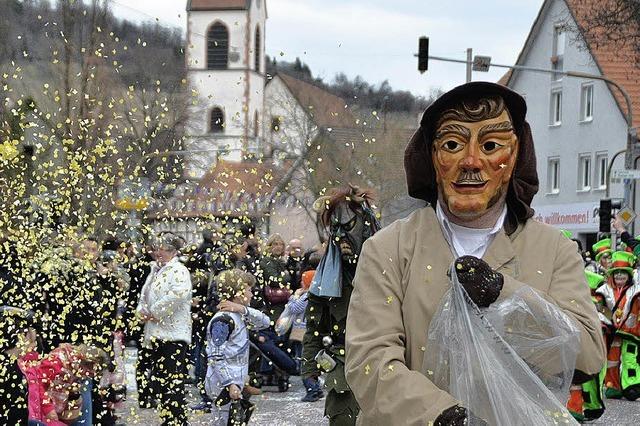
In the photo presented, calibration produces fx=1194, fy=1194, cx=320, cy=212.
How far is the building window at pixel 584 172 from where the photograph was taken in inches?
1592

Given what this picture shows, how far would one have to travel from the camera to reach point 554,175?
4288 cm

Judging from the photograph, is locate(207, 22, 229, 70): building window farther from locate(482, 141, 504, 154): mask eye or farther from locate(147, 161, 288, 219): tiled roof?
locate(482, 141, 504, 154): mask eye

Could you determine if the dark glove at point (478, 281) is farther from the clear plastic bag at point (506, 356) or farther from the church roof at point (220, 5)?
the church roof at point (220, 5)

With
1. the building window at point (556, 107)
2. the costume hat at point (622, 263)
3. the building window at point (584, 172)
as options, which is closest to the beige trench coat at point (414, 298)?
the costume hat at point (622, 263)

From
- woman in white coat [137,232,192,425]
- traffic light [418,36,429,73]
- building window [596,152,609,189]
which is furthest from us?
building window [596,152,609,189]

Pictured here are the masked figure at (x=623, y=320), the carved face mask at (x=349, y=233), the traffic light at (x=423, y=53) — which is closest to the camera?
the carved face mask at (x=349, y=233)

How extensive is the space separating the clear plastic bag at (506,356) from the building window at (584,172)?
38047 mm

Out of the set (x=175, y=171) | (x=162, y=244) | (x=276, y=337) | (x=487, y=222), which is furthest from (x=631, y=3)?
(x=487, y=222)

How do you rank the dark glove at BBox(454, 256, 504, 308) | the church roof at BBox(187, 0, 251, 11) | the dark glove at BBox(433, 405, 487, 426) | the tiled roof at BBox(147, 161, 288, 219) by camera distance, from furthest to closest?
the church roof at BBox(187, 0, 251, 11) → the tiled roof at BBox(147, 161, 288, 219) → the dark glove at BBox(454, 256, 504, 308) → the dark glove at BBox(433, 405, 487, 426)

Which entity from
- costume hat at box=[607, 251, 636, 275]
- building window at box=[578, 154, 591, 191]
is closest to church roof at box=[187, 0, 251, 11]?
building window at box=[578, 154, 591, 191]

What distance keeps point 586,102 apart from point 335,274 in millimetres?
34541

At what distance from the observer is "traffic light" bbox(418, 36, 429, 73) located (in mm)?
23922

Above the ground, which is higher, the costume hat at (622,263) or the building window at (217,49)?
the building window at (217,49)

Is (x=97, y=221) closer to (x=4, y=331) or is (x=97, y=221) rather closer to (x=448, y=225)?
(x=4, y=331)
